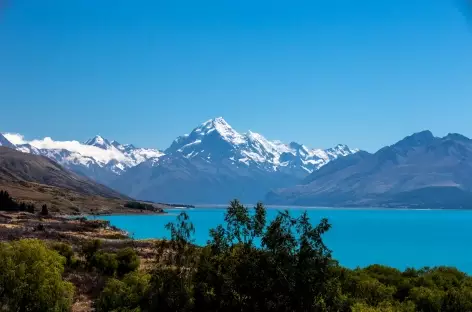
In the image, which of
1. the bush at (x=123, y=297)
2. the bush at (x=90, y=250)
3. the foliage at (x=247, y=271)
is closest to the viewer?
the foliage at (x=247, y=271)

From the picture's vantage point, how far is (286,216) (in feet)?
113

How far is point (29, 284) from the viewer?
36375 millimetres

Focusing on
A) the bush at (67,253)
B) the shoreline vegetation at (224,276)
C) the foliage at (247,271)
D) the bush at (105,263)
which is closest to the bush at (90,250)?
the bush at (67,253)

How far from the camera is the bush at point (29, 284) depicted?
35.6 meters

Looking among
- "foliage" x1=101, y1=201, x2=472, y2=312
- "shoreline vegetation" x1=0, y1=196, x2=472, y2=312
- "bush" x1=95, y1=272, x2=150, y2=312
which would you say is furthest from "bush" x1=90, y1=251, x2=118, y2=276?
"foliage" x1=101, y1=201, x2=472, y2=312

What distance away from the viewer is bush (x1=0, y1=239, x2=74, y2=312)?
3562cm

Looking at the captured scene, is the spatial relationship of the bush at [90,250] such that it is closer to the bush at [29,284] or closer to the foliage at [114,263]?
the foliage at [114,263]

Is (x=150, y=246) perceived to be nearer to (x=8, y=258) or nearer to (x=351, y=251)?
(x=8, y=258)

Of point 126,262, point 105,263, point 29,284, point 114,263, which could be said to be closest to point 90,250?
point 105,263

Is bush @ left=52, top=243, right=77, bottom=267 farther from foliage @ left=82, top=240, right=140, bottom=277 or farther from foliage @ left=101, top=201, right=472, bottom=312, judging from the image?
foliage @ left=101, top=201, right=472, bottom=312

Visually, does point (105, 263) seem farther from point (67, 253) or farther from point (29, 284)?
point (29, 284)

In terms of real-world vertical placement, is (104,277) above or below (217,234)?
below

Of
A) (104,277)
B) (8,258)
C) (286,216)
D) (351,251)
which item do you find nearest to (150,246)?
(104,277)

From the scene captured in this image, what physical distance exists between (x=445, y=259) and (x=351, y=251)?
26764mm
